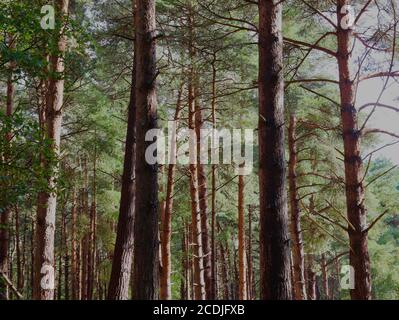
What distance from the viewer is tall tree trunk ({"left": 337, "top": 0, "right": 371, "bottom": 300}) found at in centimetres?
547

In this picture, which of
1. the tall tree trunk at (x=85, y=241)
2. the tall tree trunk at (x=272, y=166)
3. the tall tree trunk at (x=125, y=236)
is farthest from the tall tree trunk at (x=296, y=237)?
the tall tree trunk at (x=85, y=241)

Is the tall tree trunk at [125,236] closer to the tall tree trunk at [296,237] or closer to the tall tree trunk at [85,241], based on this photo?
the tall tree trunk at [296,237]

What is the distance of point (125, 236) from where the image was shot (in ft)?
25.3

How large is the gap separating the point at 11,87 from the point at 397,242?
33.6m

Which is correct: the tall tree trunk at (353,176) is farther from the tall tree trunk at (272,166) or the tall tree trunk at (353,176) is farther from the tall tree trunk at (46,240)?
the tall tree trunk at (46,240)

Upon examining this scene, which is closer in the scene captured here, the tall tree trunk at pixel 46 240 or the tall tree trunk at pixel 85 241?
the tall tree trunk at pixel 46 240

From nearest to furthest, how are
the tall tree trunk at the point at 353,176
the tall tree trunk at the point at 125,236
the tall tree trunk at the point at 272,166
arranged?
the tall tree trunk at the point at 272,166, the tall tree trunk at the point at 353,176, the tall tree trunk at the point at 125,236

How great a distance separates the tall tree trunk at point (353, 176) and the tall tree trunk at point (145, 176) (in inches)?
106

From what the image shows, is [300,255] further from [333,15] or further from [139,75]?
[139,75]

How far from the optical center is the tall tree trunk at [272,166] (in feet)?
15.5

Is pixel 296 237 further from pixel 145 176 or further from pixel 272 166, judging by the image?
pixel 272 166

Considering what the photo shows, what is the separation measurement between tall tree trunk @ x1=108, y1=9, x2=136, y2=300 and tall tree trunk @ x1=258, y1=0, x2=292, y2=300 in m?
3.44

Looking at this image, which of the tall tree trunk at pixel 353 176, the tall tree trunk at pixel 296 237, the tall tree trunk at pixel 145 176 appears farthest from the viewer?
the tall tree trunk at pixel 296 237
